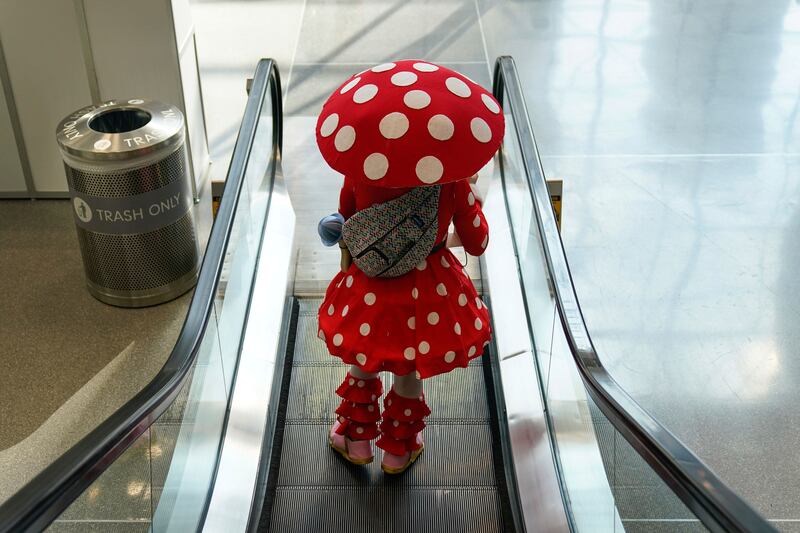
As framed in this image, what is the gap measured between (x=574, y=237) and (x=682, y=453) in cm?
446

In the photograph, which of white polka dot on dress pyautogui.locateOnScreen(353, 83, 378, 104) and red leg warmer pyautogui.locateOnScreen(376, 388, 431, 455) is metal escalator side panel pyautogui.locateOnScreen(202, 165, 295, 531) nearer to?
red leg warmer pyautogui.locateOnScreen(376, 388, 431, 455)

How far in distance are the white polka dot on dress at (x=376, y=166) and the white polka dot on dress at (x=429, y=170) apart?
0.36ft

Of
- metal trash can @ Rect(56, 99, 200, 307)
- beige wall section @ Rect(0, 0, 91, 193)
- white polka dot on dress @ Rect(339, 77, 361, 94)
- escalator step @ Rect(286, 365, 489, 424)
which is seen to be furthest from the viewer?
beige wall section @ Rect(0, 0, 91, 193)

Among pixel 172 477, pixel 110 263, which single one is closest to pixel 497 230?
pixel 110 263

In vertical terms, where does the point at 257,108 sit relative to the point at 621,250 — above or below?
above

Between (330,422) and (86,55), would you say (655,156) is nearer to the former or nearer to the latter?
(330,422)

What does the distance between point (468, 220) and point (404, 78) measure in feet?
1.97

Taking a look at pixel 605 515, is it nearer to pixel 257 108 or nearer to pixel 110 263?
pixel 257 108

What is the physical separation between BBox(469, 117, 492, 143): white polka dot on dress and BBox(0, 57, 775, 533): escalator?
64cm

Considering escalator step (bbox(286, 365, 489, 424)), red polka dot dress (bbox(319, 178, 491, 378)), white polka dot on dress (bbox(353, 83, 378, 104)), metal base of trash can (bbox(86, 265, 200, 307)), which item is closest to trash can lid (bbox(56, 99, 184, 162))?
metal base of trash can (bbox(86, 265, 200, 307))

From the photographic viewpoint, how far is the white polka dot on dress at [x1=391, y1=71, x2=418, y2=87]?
3.21 metres

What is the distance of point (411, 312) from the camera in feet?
11.7

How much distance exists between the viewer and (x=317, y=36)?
10.0 metres

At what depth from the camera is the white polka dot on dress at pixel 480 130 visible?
124 inches
